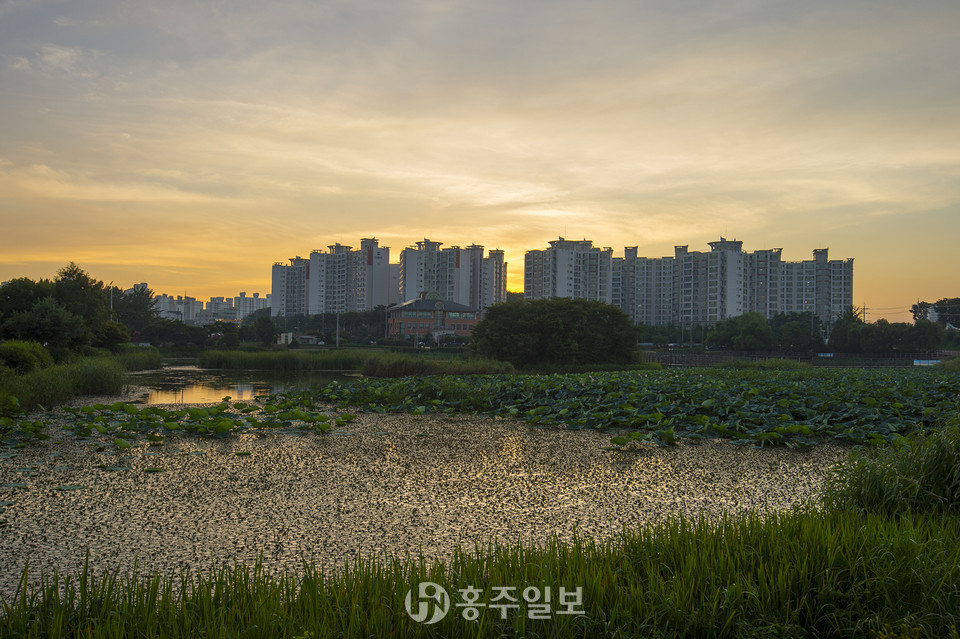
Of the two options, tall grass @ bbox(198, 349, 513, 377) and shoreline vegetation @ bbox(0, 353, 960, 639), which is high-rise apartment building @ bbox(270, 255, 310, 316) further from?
shoreline vegetation @ bbox(0, 353, 960, 639)

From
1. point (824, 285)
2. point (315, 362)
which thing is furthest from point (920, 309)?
point (315, 362)

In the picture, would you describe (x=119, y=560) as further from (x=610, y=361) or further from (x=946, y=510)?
(x=610, y=361)

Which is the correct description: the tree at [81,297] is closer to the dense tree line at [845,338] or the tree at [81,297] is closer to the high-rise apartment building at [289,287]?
the dense tree line at [845,338]

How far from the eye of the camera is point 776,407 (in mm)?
9656

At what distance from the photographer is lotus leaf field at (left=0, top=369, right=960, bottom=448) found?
8.12m

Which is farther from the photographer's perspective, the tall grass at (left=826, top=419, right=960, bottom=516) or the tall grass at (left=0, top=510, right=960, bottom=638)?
the tall grass at (left=826, top=419, right=960, bottom=516)

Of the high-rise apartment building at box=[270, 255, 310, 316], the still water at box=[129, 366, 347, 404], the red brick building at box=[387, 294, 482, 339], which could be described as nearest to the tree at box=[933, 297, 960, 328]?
the red brick building at box=[387, 294, 482, 339]

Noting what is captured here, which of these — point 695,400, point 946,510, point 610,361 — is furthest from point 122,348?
point 946,510

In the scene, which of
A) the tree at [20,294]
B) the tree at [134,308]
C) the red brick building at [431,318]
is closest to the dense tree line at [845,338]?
the red brick building at [431,318]

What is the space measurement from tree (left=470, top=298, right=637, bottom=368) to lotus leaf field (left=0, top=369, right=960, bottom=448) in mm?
18666

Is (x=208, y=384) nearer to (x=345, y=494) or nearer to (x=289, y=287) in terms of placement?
(x=345, y=494)

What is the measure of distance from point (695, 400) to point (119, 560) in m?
9.00

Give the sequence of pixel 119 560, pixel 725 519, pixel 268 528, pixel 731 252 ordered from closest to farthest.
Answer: pixel 725 519, pixel 119 560, pixel 268 528, pixel 731 252

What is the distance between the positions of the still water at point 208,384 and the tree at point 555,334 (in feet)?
35.5
